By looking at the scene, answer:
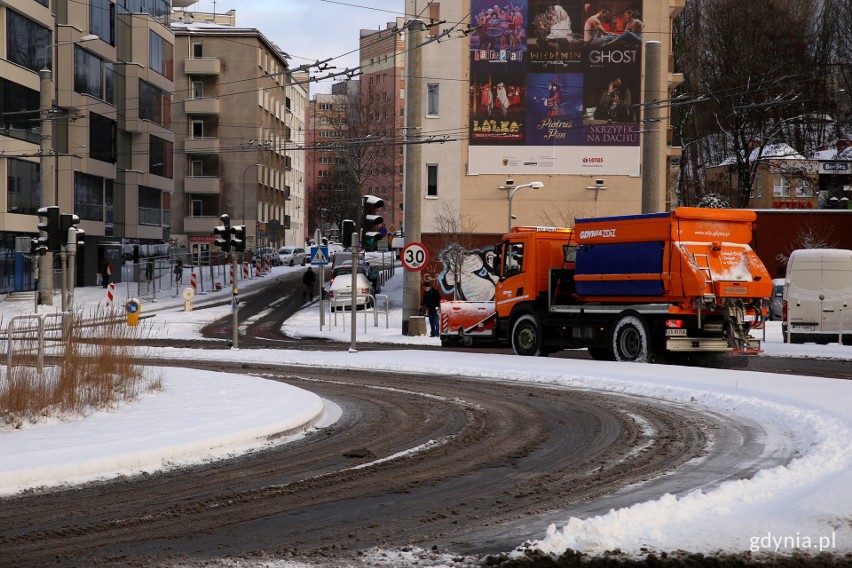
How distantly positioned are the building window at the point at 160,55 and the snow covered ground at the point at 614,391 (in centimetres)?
4843

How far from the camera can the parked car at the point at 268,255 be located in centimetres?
7942

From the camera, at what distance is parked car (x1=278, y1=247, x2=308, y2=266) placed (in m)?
89.2

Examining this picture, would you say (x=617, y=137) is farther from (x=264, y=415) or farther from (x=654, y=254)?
(x=264, y=415)

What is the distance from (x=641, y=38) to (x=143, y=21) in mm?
29905

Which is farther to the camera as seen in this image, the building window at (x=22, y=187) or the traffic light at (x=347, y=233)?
the building window at (x=22, y=187)

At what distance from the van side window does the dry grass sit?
39.4ft

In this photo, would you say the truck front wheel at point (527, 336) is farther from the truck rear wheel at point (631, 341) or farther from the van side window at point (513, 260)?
the truck rear wheel at point (631, 341)

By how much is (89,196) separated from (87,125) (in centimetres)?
392

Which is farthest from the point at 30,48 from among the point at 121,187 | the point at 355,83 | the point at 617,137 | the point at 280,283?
the point at 355,83

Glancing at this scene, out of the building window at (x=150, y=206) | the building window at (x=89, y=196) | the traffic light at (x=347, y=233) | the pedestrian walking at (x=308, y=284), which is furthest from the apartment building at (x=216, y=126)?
the traffic light at (x=347, y=233)

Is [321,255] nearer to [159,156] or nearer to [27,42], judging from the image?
[27,42]

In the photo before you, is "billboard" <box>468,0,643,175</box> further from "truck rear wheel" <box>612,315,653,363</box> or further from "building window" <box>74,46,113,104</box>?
"truck rear wheel" <box>612,315,653,363</box>

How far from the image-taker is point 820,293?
2914 cm

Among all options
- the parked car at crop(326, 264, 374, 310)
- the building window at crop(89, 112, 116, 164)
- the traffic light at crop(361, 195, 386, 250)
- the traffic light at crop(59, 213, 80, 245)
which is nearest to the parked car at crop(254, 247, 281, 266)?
the building window at crop(89, 112, 116, 164)
